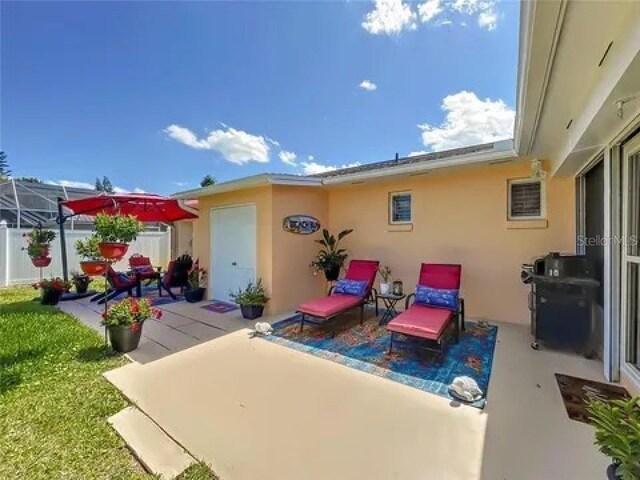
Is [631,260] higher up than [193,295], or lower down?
higher up

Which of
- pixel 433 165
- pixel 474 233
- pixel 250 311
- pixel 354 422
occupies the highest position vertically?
pixel 433 165

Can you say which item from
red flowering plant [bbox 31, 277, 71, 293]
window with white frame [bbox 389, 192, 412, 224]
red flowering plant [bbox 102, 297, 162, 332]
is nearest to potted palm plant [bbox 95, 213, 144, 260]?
red flowering plant [bbox 102, 297, 162, 332]

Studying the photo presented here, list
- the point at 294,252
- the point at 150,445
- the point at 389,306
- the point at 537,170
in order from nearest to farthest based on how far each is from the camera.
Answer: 1. the point at 150,445
2. the point at 537,170
3. the point at 389,306
4. the point at 294,252

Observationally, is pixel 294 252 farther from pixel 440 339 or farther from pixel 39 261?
pixel 39 261

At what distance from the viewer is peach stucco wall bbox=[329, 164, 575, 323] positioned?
5621mm

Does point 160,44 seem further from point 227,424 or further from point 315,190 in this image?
point 227,424

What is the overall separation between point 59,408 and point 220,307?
4438 mm

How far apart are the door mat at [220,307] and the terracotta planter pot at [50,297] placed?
419cm

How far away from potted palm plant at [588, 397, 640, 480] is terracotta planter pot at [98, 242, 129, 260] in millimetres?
5794

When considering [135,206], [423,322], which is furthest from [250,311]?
[135,206]

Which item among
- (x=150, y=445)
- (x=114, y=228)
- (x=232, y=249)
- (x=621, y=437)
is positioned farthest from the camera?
(x=232, y=249)

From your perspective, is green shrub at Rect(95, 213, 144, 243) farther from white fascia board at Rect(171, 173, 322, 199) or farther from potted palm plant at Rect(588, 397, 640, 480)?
potted palm plant at Rect(588, 397, 640, 480)

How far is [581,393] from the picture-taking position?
128 inches

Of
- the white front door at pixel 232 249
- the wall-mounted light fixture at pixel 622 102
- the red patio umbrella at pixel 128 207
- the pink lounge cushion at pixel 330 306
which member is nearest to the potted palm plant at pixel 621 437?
the wall-mounted light fixture at pixel 622 102
